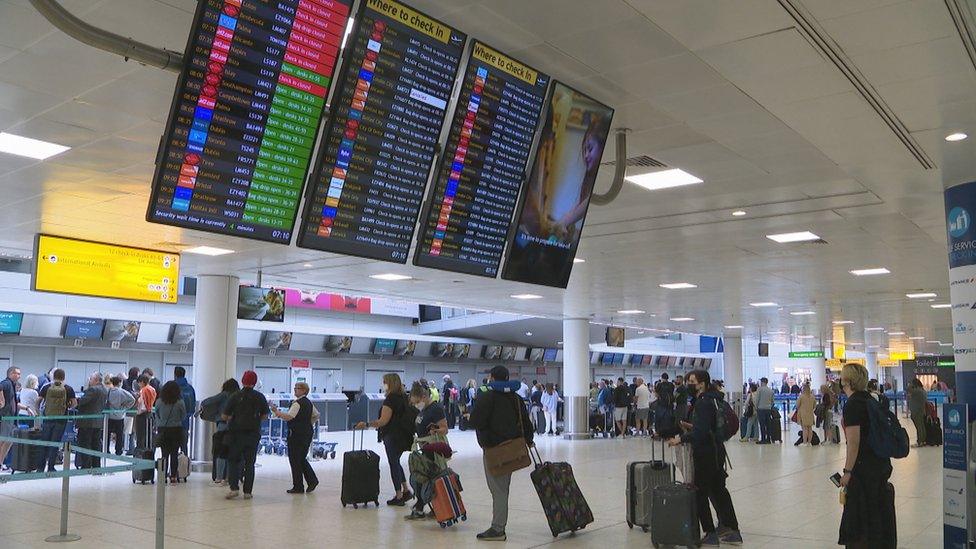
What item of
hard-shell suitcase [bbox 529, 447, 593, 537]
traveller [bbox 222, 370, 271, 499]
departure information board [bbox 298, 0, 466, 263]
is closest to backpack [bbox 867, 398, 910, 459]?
hard-shell suitcase [bbox 529, 447, 593, 537]

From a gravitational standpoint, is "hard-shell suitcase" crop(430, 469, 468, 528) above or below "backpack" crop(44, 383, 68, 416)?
below

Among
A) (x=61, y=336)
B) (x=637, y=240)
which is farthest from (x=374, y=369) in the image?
(x=637, y=240)

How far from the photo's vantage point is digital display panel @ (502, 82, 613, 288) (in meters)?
6.00

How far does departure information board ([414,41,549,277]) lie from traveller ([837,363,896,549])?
9.74ft

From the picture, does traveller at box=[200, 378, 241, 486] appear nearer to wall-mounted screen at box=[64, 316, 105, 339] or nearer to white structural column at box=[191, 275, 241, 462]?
white structural column at box=[191, 275, 241, 462]

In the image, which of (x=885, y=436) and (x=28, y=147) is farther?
(x=28, y=147)

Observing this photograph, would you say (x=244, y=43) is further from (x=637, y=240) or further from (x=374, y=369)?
(x=374, y=369)

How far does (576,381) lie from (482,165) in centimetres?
2063

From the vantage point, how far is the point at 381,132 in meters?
5.17

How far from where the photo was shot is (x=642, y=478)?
889cm

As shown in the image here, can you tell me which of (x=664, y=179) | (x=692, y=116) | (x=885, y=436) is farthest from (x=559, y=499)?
(x=692, y=116)

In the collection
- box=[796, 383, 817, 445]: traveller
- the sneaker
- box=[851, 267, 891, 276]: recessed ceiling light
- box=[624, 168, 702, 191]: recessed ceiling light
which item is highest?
box=[624, 168, 702, 191]: recessed ceiling light

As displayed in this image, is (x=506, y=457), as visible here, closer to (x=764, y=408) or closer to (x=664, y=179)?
(x=664, y=179)

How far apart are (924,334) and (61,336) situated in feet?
107
